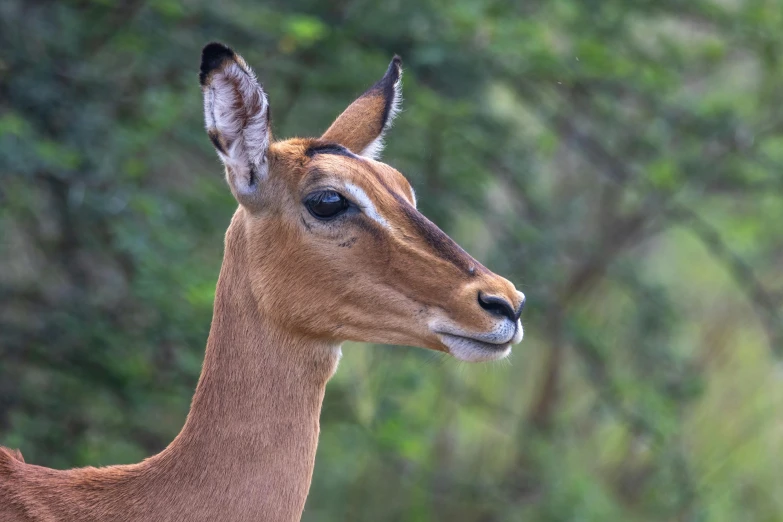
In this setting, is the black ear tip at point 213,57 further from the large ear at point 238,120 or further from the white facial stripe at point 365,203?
the white facial stripe at point 365,203

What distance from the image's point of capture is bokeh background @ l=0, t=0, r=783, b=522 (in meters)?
6.75

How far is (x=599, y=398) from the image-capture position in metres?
9.05

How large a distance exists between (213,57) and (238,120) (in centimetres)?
28

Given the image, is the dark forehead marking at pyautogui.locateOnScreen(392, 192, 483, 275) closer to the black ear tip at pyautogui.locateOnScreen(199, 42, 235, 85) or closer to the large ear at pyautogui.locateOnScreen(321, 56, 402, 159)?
the large ear at pyautogui.locateOnScreen(321, 56, 402, 159)

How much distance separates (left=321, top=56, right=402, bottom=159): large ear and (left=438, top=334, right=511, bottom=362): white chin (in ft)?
4.11

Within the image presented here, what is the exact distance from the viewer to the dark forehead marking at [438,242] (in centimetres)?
380

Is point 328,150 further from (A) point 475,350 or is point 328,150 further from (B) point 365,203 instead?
(A) point 475,350

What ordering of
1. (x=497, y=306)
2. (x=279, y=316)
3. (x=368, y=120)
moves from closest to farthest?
(x=497, y=306) < (x=279, y=316) < (x=368, y=120)

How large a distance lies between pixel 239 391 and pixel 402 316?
669 mm

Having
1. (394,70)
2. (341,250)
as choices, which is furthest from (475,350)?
(394,70)

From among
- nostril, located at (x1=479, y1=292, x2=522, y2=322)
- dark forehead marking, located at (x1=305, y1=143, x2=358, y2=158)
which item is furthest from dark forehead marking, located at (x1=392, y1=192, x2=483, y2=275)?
dark forehead marking, located at (x1=305, y1=143, x2=358, y2=158)

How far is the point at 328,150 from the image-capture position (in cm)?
421

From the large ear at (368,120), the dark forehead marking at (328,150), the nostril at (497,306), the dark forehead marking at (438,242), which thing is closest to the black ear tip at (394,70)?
the large ear at (368,120)

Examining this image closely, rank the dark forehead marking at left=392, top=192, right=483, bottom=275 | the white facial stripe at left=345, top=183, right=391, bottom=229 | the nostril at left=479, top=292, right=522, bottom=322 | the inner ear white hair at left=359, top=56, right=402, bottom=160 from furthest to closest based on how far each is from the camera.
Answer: the inner ear white hair at left=359, top=56, right=402, bottom=160
the white facial stripe at left=345, top=183, right=391, bottom=229
the dark forehead marking at left=392, top=192, right=483, bottom=275
the nostril at left=479, top=292, right=522, bottom=322
